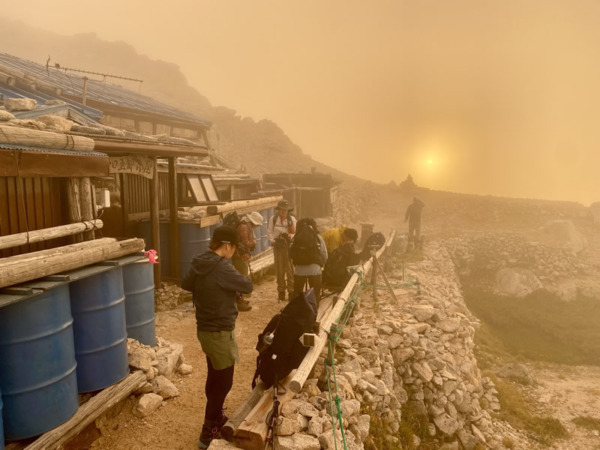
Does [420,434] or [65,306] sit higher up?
[65,306]

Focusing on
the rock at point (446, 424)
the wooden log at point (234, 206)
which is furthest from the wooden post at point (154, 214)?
the rock at point (446, 424)

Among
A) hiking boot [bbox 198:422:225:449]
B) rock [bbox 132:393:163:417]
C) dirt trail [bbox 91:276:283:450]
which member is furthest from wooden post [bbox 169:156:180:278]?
hiking boot [bbox 198:422:225:449]

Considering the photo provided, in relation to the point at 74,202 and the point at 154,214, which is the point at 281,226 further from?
the point at 74,202

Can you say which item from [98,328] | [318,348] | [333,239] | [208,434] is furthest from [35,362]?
[333,239]

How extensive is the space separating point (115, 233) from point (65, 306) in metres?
4.91

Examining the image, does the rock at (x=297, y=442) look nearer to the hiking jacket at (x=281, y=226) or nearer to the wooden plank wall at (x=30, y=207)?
the wooden plank wall at (x=30, y=207)

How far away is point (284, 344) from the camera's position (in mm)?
4691

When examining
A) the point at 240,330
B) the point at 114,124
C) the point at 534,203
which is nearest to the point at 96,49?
the point at 114,124

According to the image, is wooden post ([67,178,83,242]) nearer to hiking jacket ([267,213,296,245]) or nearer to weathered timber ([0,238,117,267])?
weathered timber ([0,238,117,267])

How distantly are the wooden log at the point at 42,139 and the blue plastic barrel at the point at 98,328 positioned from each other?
163cm

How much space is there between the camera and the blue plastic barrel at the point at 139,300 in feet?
18.2

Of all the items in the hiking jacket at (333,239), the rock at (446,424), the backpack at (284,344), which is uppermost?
the hiking jacket at (333,239)

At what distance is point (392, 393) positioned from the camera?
6.81 meters

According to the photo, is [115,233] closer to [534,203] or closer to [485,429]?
[485,429]
